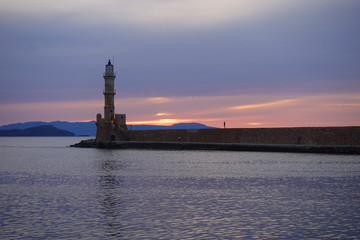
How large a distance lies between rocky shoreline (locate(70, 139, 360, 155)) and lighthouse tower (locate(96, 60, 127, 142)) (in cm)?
134

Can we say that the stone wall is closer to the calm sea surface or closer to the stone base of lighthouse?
the stone base of lighthouse

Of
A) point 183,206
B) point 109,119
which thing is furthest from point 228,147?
point 183,206

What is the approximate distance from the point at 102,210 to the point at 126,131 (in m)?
52.1

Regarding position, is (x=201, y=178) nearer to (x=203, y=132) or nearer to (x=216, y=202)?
(x=216, y=202)

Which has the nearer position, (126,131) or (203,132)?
(203,132)

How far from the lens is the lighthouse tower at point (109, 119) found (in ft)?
214

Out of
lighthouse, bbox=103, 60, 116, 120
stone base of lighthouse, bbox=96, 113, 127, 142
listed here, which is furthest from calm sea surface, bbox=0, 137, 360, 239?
lighthouse, bbox=103, 60, 116, 120

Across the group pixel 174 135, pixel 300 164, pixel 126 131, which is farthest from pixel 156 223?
pixel 126 131

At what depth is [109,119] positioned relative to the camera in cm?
6531

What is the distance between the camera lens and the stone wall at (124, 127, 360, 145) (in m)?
41.0

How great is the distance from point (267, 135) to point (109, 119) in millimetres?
25791

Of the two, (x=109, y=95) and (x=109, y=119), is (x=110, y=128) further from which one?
(x=109, y=95)

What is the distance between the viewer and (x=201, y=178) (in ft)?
80.7

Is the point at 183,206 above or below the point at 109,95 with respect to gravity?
below
